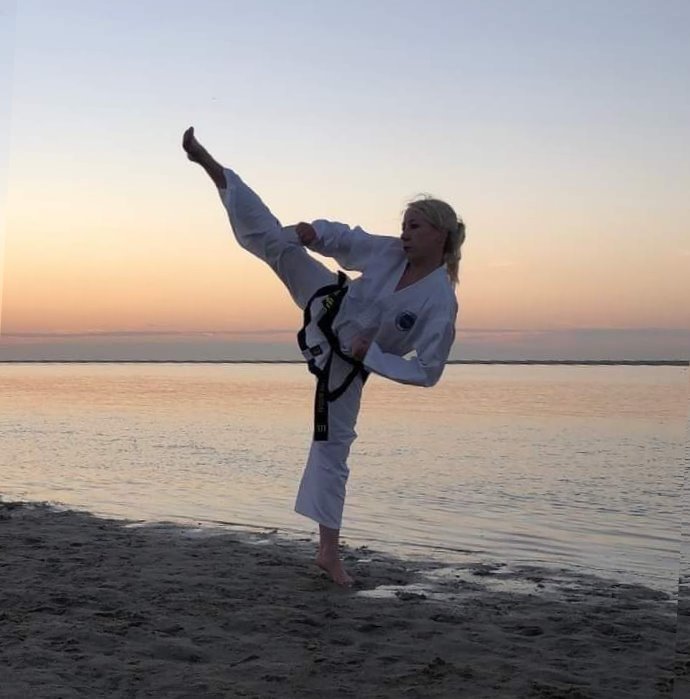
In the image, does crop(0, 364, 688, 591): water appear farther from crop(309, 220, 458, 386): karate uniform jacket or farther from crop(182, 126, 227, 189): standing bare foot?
crop(182, 126, 227, 189): standing bare foot

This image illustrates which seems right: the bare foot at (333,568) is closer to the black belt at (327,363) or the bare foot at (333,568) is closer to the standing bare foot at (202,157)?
the black belt at (327,363)

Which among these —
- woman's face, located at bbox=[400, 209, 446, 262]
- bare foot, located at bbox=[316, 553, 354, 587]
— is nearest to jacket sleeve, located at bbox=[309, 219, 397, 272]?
woman's face, located at bbox=[400, 209, 446, 262]

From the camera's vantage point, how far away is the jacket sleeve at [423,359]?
168 inches

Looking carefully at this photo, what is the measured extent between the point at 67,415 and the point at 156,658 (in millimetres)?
16585

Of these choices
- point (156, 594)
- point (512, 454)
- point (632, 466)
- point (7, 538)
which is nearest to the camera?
point (156, 594)

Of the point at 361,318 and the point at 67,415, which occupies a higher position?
the point at 361,318

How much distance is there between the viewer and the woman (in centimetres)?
461

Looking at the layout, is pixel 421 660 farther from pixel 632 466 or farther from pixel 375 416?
pixel 375 416

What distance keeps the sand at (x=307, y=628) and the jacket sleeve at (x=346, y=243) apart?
1.74 m

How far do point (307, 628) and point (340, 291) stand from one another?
1.79 m

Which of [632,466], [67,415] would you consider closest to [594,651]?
[632,466]

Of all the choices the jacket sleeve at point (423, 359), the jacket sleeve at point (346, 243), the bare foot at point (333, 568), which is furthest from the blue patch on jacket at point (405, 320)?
the bare foot at point (333, 568)

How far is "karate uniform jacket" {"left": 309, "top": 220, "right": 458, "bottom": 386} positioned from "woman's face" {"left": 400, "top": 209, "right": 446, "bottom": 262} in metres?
0.09

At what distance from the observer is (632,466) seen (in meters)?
11.3
